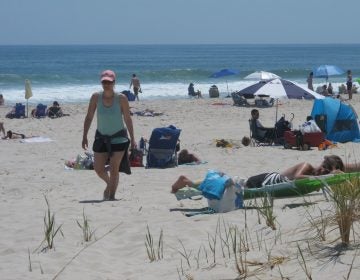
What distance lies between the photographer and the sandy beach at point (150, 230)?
Answer: 373 centimetres

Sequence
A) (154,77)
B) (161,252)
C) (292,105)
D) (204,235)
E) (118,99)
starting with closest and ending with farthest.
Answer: (161,252) → (204,235) → (118,99) → (292,105) → (154,77)

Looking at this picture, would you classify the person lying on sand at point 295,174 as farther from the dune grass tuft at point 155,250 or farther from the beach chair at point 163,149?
the beach chair at point 163,149

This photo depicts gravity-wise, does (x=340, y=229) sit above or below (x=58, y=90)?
above

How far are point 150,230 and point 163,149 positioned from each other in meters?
4.47

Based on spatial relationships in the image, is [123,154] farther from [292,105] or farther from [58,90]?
[58,90]

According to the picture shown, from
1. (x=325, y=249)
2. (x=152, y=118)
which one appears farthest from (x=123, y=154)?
(x=152, y=118)

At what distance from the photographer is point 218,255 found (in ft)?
13.4

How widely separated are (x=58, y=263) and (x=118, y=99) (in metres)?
2.36

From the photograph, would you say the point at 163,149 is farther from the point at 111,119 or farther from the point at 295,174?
the point at 295,174

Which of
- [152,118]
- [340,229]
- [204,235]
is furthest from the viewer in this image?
[152,118]

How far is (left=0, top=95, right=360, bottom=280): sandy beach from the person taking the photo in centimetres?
373

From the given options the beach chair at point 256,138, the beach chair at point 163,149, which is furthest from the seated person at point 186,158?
the beach chair at point 256,138

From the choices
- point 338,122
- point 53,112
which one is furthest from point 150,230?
point 53,112

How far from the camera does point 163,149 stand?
9438mm
